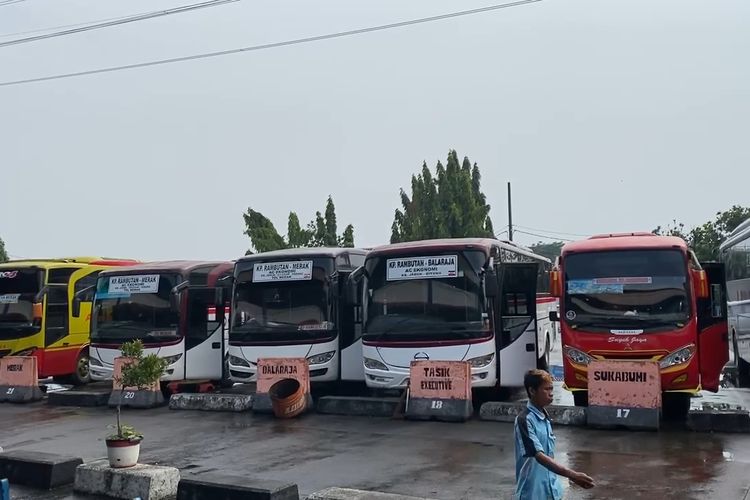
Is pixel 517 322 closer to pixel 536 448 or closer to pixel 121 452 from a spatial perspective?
pixel 121 452

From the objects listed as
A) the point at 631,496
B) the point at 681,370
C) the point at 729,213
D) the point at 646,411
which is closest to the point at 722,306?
the point at 681,370

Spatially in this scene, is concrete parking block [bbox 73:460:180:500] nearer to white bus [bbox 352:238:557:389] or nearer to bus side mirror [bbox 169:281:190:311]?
white bus [bbox 352:238:557:389]

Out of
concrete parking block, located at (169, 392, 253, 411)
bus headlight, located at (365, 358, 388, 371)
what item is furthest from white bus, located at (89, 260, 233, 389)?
bus headlight, located at (365, 358, 388, 371)

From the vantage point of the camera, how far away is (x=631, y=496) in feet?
26.5

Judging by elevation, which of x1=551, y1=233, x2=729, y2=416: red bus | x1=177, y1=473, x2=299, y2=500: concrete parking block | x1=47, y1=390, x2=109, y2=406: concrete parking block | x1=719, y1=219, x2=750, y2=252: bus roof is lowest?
x1=177, y1=473, x2=299, y2=500: concrete parking block

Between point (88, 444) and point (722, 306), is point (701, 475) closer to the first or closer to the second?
point (722, 306)

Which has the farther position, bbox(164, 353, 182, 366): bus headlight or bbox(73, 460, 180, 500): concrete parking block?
bbox(164, 353, 182, 366): bus headlight

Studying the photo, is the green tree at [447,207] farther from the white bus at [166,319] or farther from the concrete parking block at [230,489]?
the concrete parking block at [230,489]

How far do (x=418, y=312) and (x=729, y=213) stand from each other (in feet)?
145

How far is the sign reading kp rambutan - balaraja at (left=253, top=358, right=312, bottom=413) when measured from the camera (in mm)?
14305

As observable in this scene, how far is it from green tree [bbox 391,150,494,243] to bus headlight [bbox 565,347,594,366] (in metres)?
27.9

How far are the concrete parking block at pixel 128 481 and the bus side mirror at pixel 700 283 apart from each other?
798 cm

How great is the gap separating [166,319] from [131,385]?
6.27 meters

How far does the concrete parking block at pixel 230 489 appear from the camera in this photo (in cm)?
759
